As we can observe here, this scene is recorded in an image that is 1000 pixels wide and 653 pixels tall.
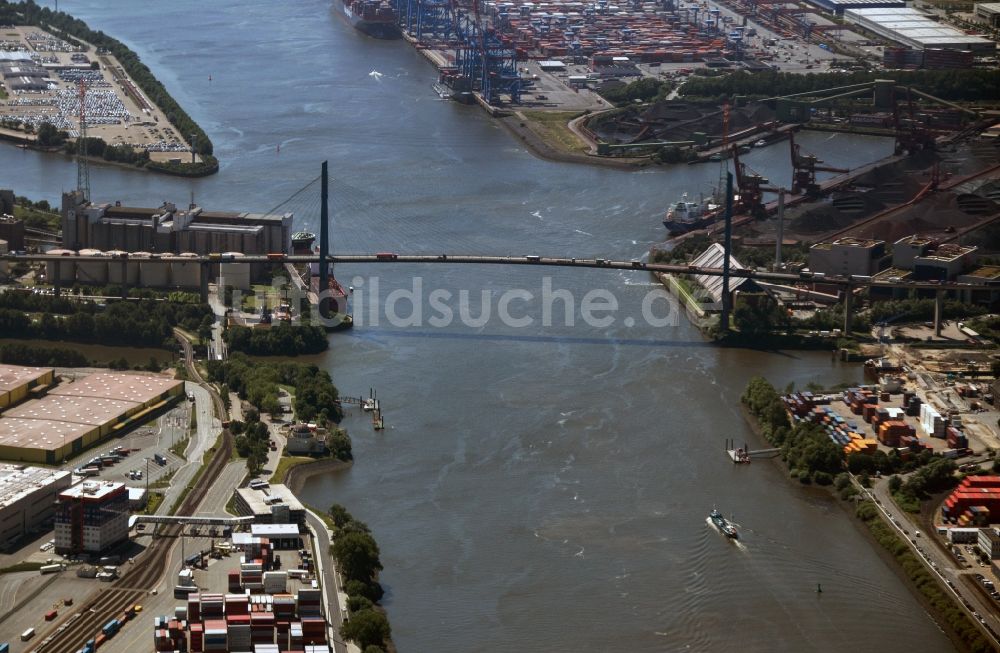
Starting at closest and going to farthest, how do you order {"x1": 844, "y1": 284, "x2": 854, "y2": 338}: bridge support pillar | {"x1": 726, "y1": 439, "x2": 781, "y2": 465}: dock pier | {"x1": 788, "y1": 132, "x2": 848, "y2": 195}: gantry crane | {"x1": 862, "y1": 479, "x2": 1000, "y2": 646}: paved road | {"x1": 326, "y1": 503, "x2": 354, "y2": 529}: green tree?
{"x1": 862, "y1": 479, "x2": 1000, "y2": 646}: paved road
{"x1": 326, "y1": 503, "x2": 354, "y2": 529}: green tree
{"x1": 726, "y1": 439, "x2": 781, "y2": 465}: dock pier
{"x1": 844, "y1": 284, "x2": 854, "y2": 338}: bridge support pillar
{"x1": 788, "y1": 132, "x2": 848, "y2": 195}: gantry crane

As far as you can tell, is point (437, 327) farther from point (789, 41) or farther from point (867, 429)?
point (789, 41)

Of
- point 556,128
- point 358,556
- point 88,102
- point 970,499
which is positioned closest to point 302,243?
point 556,128

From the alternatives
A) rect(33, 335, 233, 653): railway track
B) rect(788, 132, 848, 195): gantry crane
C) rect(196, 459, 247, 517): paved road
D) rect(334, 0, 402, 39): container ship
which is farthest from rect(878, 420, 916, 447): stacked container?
rect(334, 0, 402, 39): container ship

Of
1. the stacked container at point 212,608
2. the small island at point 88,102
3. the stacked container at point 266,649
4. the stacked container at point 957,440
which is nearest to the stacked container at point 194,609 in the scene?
the stacked container at point 212,608

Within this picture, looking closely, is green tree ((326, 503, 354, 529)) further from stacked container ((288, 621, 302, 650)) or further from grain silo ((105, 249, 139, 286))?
grain silo ((105, 249, 139, 286))

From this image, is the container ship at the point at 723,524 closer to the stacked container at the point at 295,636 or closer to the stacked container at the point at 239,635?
the stacked container at the point at 295,636

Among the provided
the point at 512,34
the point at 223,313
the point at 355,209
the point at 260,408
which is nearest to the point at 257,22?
the point at 512,34
